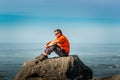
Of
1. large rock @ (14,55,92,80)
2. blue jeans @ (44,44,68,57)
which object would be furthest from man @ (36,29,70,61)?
large rock @ (14,55,92,80)

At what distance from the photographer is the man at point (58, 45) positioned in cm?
3180

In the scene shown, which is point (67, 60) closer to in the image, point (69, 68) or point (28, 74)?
point (69, 68)

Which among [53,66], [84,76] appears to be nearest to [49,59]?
[53,66]

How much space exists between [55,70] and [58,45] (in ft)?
6.24

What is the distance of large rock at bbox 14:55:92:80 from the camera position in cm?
3117

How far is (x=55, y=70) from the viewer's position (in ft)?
103

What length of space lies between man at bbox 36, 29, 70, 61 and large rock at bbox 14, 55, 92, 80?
49cm

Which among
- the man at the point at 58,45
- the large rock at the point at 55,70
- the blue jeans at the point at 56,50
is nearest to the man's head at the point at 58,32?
the man at the point at 58,45

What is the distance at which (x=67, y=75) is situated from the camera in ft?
102

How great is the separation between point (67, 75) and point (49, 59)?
180 centimetres

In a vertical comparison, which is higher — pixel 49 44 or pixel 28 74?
pixel 49 44

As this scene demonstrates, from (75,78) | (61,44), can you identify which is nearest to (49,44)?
(61,44)

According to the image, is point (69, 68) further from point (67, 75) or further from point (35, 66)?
point (35, 66)

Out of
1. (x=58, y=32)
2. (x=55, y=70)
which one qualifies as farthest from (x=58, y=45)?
(x=55, y=70)
